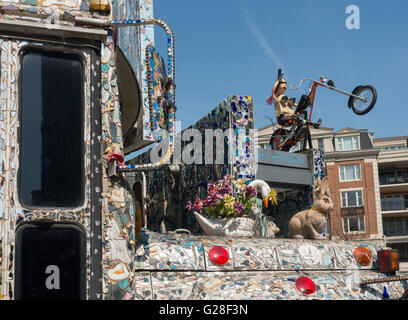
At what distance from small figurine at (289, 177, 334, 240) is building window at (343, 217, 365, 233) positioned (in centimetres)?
3838

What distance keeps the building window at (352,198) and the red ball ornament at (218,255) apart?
41.7 m

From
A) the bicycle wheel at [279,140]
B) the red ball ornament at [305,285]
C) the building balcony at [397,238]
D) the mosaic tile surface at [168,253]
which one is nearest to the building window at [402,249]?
the building balcony at [397,238]

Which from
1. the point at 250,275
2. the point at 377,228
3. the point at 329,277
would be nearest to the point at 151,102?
the point at 250,275

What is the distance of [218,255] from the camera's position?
8.12 metres

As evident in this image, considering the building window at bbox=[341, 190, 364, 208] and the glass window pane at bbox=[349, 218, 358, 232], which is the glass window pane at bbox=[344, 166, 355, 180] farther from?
the glass window pane at bbox=[349, 218, 358, 232]

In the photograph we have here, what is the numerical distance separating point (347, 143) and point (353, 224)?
7.91 m

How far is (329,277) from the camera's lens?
8.59 m

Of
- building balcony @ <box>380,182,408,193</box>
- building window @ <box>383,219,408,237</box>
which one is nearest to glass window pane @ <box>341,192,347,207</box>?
building window @ <box>383,219,408,237</box>

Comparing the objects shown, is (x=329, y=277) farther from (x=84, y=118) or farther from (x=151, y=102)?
(x=84, y=118)

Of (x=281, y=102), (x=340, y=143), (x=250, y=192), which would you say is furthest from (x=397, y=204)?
(x=250, y=192)

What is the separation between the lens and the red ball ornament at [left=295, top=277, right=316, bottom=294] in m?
8.23

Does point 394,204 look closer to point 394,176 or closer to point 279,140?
point 394,176

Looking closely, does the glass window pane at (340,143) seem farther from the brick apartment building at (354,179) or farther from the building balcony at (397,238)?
the building balcony at (397,238)

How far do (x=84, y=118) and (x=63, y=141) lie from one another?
0.37 meters
